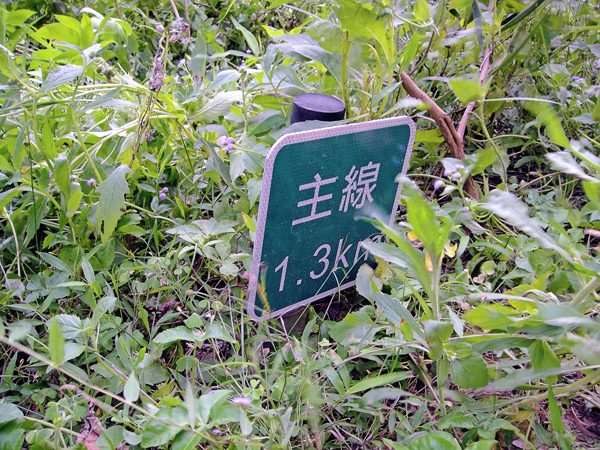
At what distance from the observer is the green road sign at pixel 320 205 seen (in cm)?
83

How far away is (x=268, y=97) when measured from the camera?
114 cm

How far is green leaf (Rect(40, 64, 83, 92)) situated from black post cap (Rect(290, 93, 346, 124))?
19.8 inches

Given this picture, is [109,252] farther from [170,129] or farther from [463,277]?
[463,277]

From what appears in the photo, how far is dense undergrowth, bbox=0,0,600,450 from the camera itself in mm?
665

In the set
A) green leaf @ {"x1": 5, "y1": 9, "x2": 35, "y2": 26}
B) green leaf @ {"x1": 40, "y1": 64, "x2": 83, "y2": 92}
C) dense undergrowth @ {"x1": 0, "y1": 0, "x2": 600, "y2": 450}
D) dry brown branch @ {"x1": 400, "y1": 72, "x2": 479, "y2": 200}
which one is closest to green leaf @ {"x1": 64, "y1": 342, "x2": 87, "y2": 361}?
dense undergrowth @ {"x1": 0, "y1": 0, "x2": 600, "y2": 450}

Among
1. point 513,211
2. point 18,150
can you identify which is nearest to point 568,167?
point 513,211

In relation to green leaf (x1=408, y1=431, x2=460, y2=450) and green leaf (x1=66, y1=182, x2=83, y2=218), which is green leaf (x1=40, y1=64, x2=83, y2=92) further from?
green leaf (x1=408, y1=431, x2=460, y2=450)

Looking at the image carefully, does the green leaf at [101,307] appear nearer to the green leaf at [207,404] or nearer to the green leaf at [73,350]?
the green leaf at [73,350]

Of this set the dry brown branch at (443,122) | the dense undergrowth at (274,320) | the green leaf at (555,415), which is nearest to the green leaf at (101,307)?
the dense undergrowth at (274,320)

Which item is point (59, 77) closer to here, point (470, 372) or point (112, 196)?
point (112, 196)

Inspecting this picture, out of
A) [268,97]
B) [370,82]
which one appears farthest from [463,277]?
[268,97]

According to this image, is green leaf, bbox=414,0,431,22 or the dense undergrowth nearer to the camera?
the dense undergrowth

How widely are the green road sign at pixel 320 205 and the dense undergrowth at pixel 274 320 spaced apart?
3.0 inches

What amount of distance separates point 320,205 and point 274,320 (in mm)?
259
